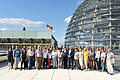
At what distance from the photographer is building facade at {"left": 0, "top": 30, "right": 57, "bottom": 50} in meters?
52.5

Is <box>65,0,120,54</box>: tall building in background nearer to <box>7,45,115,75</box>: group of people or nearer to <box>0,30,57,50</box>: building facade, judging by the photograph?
<box>7,45,115,75</box>: group of people

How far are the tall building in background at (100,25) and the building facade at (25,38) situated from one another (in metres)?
35.9

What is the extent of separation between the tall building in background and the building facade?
35.9 metres

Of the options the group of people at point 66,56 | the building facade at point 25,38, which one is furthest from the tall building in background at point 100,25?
the building facade at point 25,38

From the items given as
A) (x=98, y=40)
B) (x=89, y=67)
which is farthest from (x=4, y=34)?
(x=89, y=67)

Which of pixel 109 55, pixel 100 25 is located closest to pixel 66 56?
pixel 109 55

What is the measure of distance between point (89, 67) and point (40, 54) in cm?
440

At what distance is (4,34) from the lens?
55.6 m

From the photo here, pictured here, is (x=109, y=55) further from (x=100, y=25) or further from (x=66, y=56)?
(x=100, y=25)

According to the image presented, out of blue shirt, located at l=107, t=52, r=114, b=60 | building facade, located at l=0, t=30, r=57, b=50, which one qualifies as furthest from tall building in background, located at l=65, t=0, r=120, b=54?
building facade, located at l=0, t=30, r=57, b=50

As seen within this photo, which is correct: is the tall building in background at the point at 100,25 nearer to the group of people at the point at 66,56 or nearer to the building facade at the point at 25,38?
the group of people at the point at 66,56

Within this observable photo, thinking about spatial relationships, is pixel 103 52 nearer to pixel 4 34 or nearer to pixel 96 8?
pixel 96 8

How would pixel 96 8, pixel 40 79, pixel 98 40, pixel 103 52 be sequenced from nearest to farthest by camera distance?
pixel 40 79 → pixel 103 52 → pixel 98 40 → pixel 96 8

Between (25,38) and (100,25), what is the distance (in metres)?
45.4
